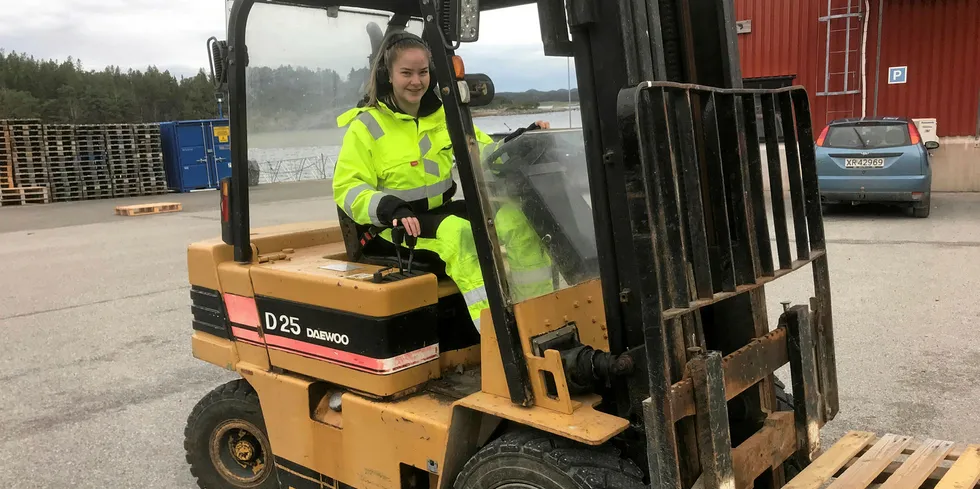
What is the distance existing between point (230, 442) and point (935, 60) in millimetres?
16161

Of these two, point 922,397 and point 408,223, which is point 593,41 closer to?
point 408,223

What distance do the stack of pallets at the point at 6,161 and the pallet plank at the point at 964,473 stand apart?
22124 mm

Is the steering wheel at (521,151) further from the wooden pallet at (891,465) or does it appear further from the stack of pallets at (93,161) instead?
the stack of pallets at (93,161)

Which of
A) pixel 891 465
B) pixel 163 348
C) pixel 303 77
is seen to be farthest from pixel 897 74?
pixel 303 77

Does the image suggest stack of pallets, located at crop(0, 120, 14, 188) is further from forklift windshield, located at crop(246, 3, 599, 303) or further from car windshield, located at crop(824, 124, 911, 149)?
car windshield, located at crop(824, 124, 911, 149)

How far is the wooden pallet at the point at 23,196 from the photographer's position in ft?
64.8

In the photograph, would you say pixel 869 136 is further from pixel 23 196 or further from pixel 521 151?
pixel 23 196

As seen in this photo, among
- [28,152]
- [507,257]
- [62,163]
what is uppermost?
[28,152]

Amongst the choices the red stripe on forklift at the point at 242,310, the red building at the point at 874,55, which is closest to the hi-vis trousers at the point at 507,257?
the red stripe on forklift at the point at 242,310

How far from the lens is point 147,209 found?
1762 centimetres

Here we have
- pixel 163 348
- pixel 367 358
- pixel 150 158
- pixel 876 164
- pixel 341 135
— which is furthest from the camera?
pixel 150 158

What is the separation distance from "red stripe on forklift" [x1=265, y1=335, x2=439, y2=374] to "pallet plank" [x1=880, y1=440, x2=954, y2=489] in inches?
70.8

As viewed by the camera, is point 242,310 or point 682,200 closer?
point 682,200

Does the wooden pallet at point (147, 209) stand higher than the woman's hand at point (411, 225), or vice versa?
the woman's hand at point (411, 225)
